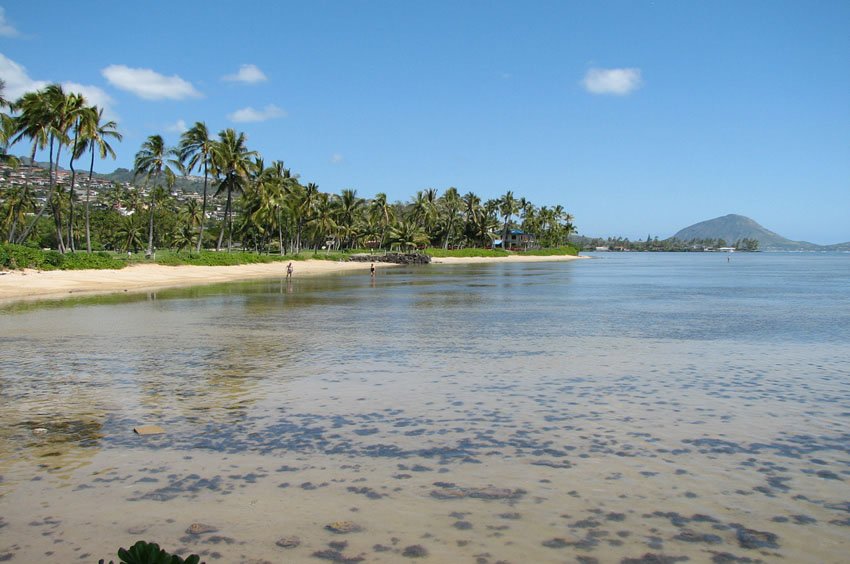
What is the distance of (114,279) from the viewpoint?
4322 centimetres

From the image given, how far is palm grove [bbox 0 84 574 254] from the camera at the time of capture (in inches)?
1988

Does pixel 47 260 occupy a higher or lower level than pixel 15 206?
lower

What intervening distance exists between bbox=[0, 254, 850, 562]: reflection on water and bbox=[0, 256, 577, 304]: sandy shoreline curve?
18.9 meters

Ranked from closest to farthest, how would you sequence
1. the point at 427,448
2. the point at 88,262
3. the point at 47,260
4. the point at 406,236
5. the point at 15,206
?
the point at 427,448 < the point at 47,260 < the point at 88,262 < the point at 15,206 < the point at 406,236

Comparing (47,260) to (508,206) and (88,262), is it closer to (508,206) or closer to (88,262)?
(88,262)

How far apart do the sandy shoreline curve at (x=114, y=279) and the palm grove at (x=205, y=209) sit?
657 cm

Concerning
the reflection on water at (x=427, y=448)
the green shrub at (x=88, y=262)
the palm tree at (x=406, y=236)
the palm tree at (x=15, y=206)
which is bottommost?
the reflection on water at (x=427, y=448)

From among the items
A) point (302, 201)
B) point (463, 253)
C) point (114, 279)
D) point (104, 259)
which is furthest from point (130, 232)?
point (114, 279)

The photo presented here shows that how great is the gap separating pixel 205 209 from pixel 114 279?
1310 inches

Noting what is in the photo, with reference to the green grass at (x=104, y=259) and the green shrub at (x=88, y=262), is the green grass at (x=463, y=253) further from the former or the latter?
the green shrub at (x=88, y=262)

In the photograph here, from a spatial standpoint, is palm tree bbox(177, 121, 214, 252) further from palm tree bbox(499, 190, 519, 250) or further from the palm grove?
palm tree bbox(499, 190, 519, 250)

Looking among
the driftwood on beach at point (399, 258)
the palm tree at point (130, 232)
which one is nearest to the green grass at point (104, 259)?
the driftwood on beach at point (399, 258)

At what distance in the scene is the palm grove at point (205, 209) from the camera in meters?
50.5

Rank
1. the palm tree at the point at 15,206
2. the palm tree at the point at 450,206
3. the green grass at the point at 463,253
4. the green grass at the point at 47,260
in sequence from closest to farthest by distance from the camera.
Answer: the green grass at the point at 47,260, the palm tree at the point at 15,206, the green grass at the point at 463,253, the palm tree at the point at 450,206
